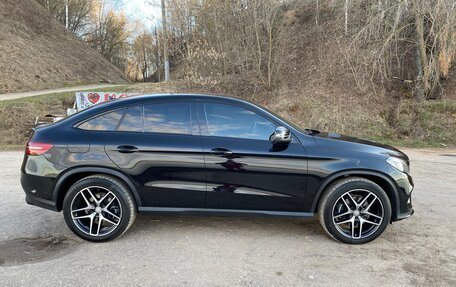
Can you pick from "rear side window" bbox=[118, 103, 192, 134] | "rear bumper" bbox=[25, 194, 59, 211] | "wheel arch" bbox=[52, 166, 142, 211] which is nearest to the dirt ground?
"rear bumper" bbox=[25, 194, 59, 211]

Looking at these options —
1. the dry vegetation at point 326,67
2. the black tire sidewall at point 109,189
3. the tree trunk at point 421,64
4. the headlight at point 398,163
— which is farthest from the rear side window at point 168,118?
the tree trunk at point 421,64

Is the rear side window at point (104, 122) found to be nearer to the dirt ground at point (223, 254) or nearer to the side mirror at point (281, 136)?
the dirt ground at point (223, 254)

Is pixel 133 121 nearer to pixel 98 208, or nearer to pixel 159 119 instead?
pixel 159 119

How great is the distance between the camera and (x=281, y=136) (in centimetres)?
388

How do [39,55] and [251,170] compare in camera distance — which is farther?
[39,55]

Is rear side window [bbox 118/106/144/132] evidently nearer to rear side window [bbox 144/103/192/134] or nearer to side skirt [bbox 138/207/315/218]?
rear side window [bbox 144/103/192/134]

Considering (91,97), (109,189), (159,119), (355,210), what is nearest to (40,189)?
(109,189)

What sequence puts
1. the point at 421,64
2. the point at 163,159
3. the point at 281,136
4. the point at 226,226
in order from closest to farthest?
the point at 281,136
the point at 163,159
the point at 226,226
the point at 421,64

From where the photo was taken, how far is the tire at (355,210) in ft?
13.0

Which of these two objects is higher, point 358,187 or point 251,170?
point 251,170

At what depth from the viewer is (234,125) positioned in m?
4.11

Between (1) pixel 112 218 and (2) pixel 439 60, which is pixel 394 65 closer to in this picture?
(2) pixel 439 60

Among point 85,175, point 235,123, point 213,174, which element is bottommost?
point 85,175

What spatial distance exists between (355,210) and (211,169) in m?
1.69
